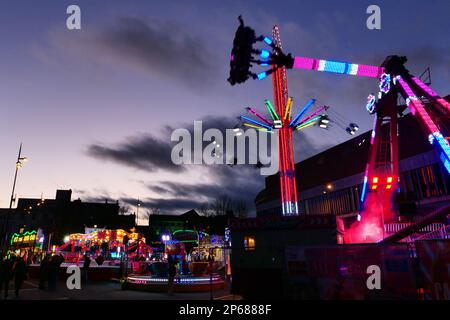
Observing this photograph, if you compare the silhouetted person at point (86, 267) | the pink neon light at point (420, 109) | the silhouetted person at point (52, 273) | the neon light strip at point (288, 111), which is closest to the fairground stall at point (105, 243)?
the silhouetted person at point (86, 267)

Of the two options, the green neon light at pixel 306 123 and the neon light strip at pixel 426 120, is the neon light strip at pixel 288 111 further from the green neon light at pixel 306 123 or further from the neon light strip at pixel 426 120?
the neon light strip at pixel 426 120

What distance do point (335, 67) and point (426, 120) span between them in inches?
198

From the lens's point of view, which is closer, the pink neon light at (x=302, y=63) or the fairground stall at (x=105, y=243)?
the pink neon light at (x=302, y=63)

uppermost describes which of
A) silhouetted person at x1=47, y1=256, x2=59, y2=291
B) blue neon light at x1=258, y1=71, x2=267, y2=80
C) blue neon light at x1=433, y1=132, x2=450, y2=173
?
blue neon light at x1=258, y1=71, x2=267, y2=80

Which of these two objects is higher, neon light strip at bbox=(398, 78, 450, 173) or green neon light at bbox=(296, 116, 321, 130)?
green neon light at bbox=(296, 116, 321, 130)

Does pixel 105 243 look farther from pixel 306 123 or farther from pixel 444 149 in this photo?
pixel 444 149

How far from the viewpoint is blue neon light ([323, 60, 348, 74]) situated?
16422 mm

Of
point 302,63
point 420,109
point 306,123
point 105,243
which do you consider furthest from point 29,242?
point 420,109

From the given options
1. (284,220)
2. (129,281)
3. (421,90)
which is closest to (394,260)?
(284,220)

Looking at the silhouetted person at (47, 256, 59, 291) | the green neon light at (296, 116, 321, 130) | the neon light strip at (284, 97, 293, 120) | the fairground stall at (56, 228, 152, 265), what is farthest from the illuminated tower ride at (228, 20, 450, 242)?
the fairground stall at (56, 228, 152, 265)

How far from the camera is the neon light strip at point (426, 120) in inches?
600

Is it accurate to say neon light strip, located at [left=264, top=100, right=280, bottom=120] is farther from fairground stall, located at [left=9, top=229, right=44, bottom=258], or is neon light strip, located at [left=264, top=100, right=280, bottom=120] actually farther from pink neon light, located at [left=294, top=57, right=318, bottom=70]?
fairground stall, located at [left=9, top=229, right=44, bottom=258]

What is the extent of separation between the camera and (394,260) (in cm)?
974
